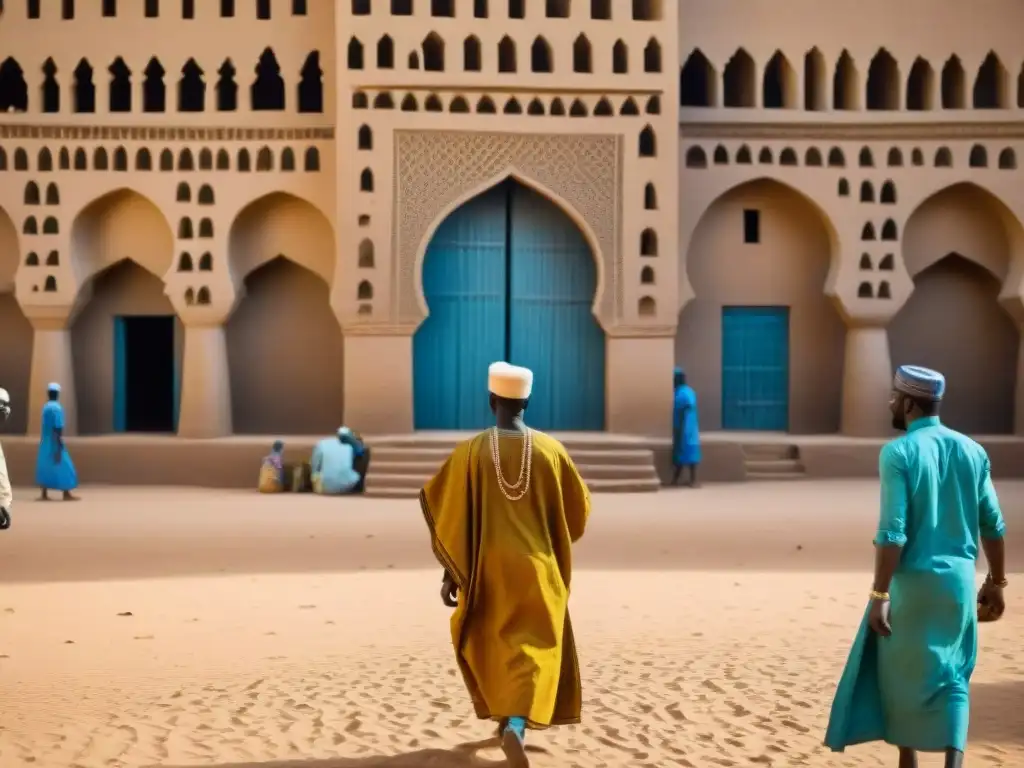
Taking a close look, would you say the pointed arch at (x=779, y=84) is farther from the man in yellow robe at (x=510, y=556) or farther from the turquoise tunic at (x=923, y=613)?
the turquoise tunic at (x=923, y=613)

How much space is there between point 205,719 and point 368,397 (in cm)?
1029

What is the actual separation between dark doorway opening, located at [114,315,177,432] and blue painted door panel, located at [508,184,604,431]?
273 inches

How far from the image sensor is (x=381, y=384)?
1500 centimetres

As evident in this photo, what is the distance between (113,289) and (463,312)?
509cm

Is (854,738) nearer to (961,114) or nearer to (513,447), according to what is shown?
(513,447)

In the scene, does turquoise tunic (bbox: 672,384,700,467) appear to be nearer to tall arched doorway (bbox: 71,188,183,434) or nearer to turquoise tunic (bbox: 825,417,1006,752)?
tall arched doorway (bbox: 71,188,183,434)

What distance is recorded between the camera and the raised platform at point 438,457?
550 inches

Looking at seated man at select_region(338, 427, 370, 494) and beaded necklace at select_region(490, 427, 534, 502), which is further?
seated man at select_region(338, 427, 370, 494)

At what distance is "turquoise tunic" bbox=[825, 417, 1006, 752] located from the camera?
11.9 ft

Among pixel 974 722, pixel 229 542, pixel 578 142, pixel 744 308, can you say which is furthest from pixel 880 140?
pixel 974 722

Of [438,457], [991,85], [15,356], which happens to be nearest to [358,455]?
[438,457]

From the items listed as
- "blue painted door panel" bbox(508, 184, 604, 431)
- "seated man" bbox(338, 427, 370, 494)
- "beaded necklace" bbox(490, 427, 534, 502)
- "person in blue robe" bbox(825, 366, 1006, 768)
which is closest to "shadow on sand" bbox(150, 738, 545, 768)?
"beaded necklace" bbox(490, 427, 534, 502)

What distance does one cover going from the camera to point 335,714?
486 centimetres

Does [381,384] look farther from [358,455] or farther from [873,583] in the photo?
[873,583]
